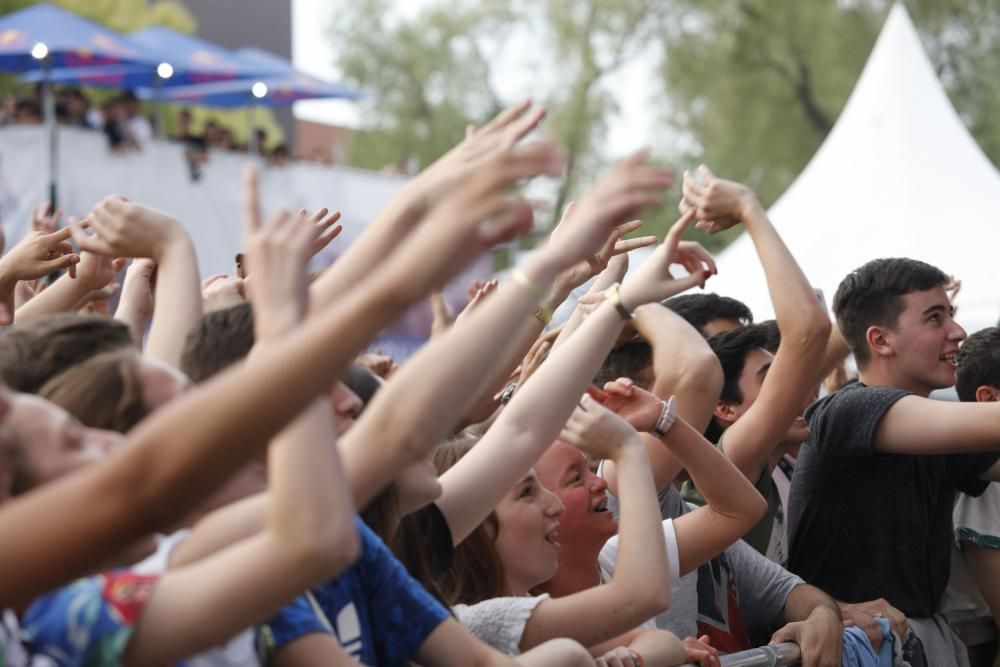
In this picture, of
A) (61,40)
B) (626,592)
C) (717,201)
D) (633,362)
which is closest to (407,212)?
(626,592)

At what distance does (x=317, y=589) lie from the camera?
7.82 feet

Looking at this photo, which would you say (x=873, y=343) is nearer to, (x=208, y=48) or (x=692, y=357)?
(x=692, y=357)

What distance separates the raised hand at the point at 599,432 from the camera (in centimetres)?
299

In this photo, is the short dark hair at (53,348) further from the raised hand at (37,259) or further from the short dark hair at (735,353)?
the short dark hair at (735,353)

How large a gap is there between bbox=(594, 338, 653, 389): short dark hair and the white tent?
458 centimetres

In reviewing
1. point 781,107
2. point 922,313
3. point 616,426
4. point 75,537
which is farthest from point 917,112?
point 781,107

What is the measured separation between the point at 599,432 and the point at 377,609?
0.71 meters

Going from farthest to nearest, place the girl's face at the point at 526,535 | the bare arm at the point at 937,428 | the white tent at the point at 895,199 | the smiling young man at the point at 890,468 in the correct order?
the white tent at the point at 895,199
the smiling young man at the point at 890,468
the bare arm at the point at 937,428
the girl's face at the point at 526,535

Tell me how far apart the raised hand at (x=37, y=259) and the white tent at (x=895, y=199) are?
19.0 feet

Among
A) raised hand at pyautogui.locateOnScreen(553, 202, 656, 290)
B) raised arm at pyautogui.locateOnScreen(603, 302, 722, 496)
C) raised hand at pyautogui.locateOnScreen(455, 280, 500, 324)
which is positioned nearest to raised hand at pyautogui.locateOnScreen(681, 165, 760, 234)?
raised hand at pyautogui.locateOnScreen(553, 202, 656, 290)

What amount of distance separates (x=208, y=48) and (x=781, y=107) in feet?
38.0

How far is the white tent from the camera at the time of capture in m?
8.95

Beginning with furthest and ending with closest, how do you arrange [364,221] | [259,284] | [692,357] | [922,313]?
1. [364,221]
2. [922,313]
3. [692,357]
4. [259,284]

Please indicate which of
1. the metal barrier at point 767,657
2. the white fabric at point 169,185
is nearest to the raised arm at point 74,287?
the metal barrier at point 767,657
